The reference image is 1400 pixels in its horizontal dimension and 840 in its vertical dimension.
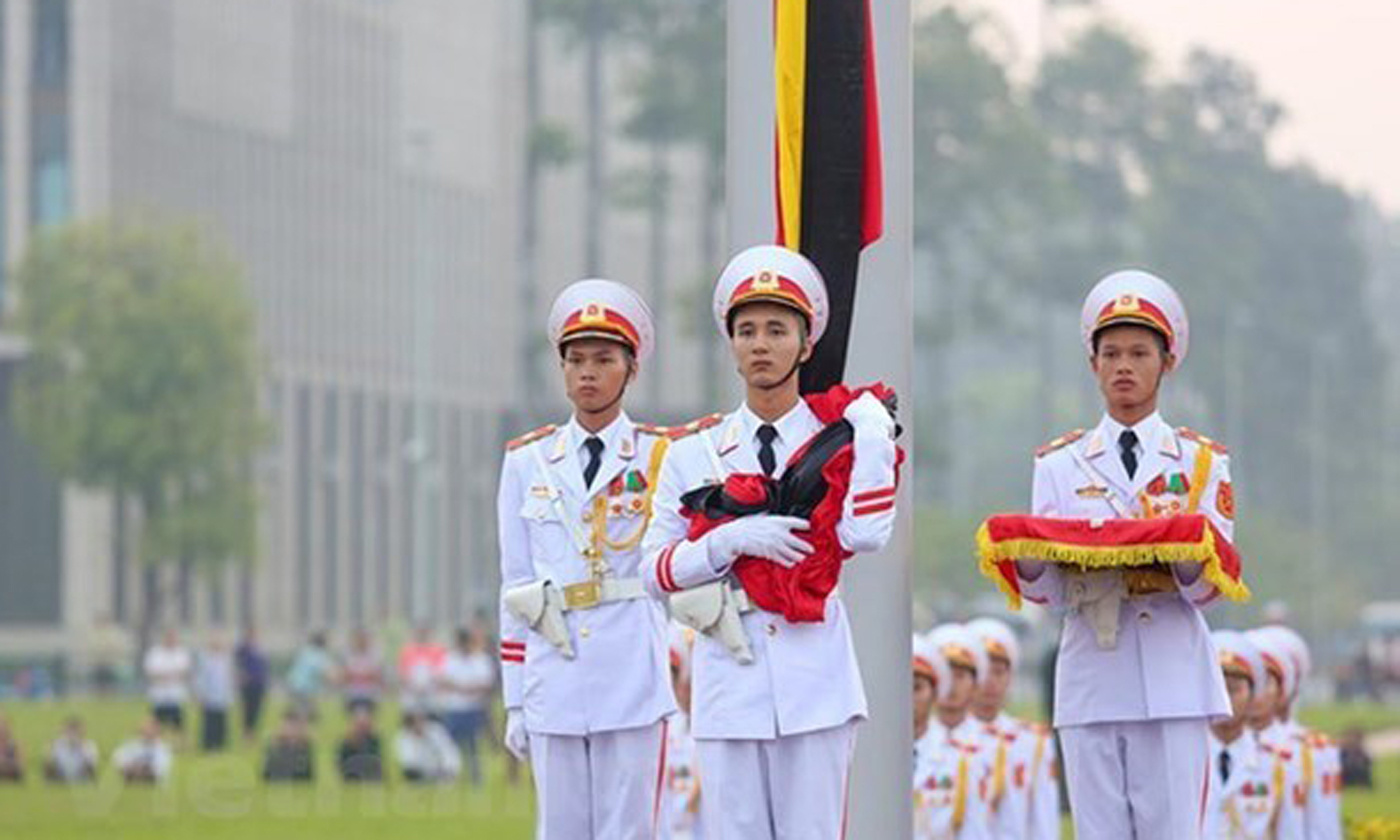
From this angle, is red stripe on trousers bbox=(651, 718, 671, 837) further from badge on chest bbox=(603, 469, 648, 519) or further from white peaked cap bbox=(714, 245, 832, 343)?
white peaked cap bbox=(714, 245, 832, 343)

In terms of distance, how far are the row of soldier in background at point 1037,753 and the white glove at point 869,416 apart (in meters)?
5.03

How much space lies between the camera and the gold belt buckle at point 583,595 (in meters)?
12.2

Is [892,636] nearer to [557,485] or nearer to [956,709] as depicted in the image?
[557,485]

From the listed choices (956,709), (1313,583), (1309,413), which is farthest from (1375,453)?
(956,709)

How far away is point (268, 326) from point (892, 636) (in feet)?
268

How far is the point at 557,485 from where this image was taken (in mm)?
12273

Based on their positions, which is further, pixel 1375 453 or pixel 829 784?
pixel 1375 453

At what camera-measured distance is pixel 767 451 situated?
10.8 m

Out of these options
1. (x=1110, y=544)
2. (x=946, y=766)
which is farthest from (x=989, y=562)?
(x=946, y=766)

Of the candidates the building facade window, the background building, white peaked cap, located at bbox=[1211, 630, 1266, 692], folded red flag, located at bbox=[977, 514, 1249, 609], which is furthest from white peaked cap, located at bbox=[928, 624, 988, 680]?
the building facade window

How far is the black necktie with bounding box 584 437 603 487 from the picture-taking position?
12.2 meters

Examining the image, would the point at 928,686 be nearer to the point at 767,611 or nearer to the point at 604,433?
the point at 604,433

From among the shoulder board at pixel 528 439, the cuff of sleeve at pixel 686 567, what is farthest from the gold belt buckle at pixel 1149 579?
the shoulder board at pixel 528 439

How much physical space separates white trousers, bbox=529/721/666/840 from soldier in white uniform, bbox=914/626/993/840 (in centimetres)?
445
